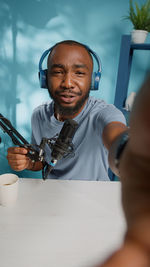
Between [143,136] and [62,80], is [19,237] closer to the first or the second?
[143,136]

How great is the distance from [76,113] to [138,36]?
0.82m

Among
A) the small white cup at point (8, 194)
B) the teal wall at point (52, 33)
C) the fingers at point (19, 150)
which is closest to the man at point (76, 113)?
the fingers at point (19, 150)

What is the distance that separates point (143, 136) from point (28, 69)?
1.92 meters

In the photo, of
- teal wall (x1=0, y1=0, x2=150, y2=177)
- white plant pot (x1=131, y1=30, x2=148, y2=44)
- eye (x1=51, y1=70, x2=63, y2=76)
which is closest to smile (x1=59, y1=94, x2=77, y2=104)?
eye (x1=51, y1=70, x2=63, y2=76)

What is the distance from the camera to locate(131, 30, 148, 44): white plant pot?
4.51ft

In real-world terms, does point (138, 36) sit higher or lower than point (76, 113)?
higher

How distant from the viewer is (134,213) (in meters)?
0.13

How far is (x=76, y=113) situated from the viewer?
1.07 meters

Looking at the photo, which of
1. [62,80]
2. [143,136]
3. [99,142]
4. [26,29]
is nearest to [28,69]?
[26,29]

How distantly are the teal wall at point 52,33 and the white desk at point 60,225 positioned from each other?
4.37 ft

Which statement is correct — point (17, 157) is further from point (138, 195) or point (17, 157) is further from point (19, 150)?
point (138, 195)

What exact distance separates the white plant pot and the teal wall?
0.26 metres

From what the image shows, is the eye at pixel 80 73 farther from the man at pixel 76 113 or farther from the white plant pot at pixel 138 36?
the white plant pot at pixel 138 36

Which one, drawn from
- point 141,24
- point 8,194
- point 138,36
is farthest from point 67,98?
point 141,24
